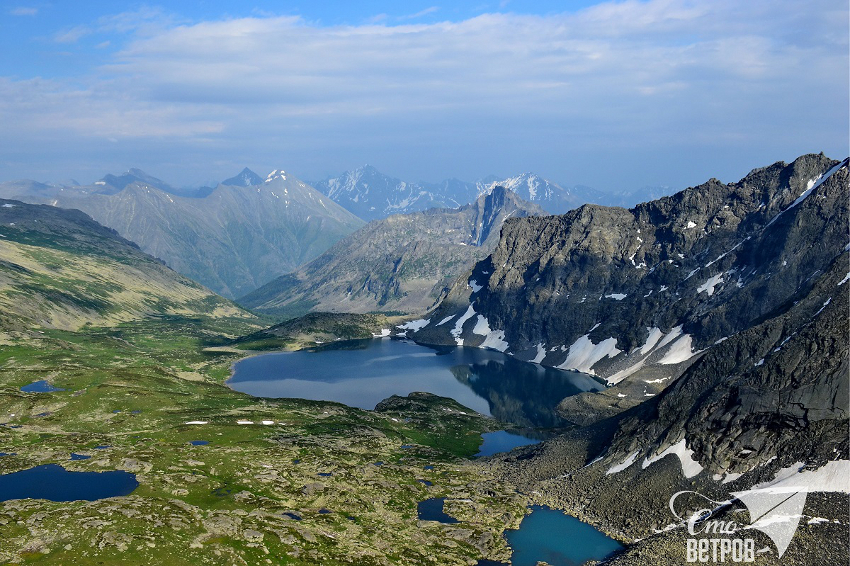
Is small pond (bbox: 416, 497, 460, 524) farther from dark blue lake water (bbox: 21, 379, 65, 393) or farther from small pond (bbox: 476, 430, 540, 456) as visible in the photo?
dark blue lake water (bbox: 21, 379, 65, 393)

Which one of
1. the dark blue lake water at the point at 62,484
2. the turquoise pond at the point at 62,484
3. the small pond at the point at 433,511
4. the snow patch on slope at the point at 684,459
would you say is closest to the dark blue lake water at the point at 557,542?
the small pond at the point at 433,511

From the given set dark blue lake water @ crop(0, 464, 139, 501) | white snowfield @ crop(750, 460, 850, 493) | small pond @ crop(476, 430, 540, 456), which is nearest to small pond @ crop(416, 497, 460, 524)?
small pond @ crop(476, 430, 540, 456)

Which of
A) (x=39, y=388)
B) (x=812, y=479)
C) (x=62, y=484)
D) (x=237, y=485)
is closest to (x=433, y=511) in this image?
(x=237, y=485)

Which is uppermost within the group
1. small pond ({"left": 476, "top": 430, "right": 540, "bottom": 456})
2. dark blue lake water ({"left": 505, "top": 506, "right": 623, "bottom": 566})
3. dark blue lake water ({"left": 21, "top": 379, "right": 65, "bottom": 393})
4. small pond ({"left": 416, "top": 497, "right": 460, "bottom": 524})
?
dark blue lake water ({"left": 21, "top": 379, "right": 65, "bottom": 393})

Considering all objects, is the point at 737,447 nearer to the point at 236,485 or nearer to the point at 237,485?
the point at 237,485

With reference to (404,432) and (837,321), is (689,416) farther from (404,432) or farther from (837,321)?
(404,432)

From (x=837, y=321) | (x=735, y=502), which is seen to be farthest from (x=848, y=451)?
(x=837, y=321)
